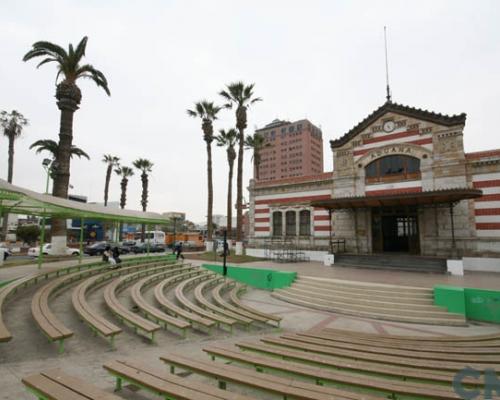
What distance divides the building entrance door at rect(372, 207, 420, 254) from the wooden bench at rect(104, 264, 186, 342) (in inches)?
603

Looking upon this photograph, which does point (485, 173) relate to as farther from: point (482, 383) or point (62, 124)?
point (62, 124)

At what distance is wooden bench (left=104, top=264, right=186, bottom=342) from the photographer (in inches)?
231

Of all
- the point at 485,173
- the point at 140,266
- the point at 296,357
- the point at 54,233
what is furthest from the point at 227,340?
the point at 485,173

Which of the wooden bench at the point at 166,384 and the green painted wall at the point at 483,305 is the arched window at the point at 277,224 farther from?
the wooden bench at the point at 166,384

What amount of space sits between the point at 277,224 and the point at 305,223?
2.86 m

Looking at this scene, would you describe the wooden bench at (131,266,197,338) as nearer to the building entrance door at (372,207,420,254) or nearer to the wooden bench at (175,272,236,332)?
the wooden bench at (175,272,236,332)

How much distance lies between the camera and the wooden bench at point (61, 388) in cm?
276

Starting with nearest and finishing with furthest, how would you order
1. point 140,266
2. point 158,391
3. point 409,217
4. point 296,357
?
point 158,391, point 296,357, point 140,266, point 409,217

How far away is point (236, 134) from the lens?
31.0 meters

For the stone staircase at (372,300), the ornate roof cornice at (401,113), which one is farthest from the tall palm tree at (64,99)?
the ornate roof cornice at (401,113)

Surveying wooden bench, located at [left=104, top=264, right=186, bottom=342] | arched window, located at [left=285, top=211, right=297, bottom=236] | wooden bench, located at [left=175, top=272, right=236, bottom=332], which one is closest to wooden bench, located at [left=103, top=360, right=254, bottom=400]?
wooden bench, located at [left=104, top=264, right=186, bottom=342]

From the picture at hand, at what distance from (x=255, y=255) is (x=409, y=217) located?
12773 mm

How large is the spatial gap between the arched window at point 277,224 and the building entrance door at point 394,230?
799 centimetres

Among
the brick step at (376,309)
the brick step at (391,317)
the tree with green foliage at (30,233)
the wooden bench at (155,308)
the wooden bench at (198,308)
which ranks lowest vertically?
the brick step at (391,317)
